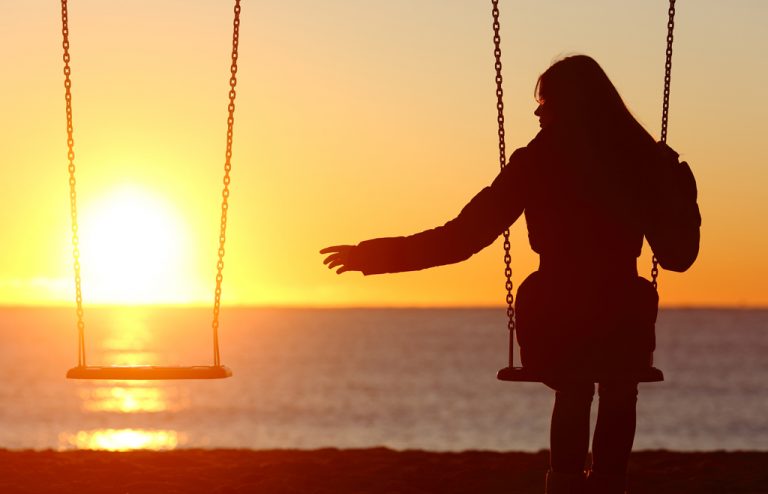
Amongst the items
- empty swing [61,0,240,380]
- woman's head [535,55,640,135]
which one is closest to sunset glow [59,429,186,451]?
empty swing [61,0,240,380]

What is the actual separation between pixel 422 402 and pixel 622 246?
5828 centimetres

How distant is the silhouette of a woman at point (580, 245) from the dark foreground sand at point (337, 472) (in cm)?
345

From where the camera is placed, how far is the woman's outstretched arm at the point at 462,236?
6227mm

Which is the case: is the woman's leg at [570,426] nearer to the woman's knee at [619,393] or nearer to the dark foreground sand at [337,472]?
the woman's knee at [619,393]

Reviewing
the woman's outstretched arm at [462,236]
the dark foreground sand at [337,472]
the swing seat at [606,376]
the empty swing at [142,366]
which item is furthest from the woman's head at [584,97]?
the dark foreground sand at [337,472]

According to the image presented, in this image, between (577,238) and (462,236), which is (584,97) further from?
(462,236)

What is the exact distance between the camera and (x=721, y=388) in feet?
245

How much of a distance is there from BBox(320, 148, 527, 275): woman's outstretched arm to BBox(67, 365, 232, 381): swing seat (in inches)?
60.3

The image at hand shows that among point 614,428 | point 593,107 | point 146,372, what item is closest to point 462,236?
point 593,107

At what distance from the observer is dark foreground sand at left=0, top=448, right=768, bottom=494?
31.7 feet

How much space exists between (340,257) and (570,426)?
4.03 feet

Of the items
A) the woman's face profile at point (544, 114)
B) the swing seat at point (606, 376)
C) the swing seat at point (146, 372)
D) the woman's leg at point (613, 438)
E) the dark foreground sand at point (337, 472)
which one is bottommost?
the dark foreground sand at point (337, 472)

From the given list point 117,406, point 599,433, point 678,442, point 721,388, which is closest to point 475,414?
point 678,442

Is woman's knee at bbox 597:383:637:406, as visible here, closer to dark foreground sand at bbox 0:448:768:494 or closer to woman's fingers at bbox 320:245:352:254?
woman's fingers at bbox 320:245:352:254
